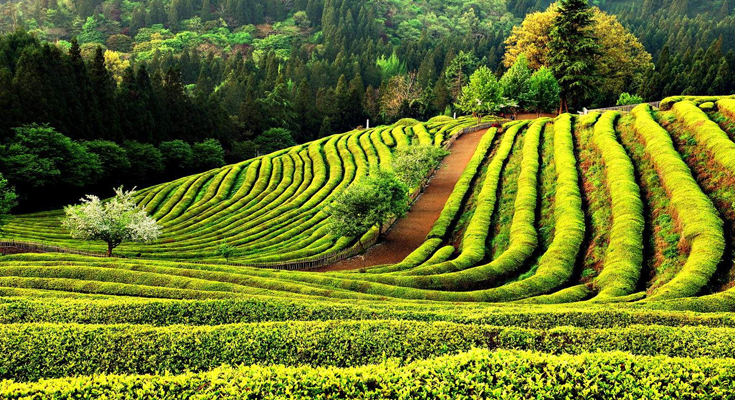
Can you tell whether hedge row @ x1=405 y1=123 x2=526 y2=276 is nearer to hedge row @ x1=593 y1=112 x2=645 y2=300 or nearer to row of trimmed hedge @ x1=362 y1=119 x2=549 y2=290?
row of trimmed hedge @ x1=362 y1=119 x2=549 y2=290

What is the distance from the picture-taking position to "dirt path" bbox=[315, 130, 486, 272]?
152ft

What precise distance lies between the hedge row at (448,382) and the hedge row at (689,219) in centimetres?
1404

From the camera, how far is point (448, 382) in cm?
1049

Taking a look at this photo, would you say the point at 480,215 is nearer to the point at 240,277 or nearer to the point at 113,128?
the point at 240,277

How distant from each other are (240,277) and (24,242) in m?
29.0

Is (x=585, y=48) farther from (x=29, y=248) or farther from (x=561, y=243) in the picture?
(x=29, y=248)

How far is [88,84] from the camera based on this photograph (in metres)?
83.8

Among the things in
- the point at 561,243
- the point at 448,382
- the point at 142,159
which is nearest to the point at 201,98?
the point at 142,159


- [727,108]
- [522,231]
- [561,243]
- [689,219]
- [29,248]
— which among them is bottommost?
[29,248]

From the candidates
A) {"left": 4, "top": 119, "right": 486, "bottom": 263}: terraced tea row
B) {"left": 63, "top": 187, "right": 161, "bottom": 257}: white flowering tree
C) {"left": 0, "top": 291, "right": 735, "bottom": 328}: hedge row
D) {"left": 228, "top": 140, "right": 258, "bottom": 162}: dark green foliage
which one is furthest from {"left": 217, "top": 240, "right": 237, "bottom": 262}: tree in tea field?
{"left": 228, "top": 140, "right": 258, "bottom": 162}: dark green foliage

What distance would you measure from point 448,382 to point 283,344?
5.32 metres

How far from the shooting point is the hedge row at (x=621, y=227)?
28.4 m

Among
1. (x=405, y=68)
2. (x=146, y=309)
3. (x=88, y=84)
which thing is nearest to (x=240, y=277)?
(x=146, y=309)

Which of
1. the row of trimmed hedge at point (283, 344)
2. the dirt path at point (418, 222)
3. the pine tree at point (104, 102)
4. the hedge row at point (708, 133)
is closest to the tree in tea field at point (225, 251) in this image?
the dirt path at point (418, 222)
